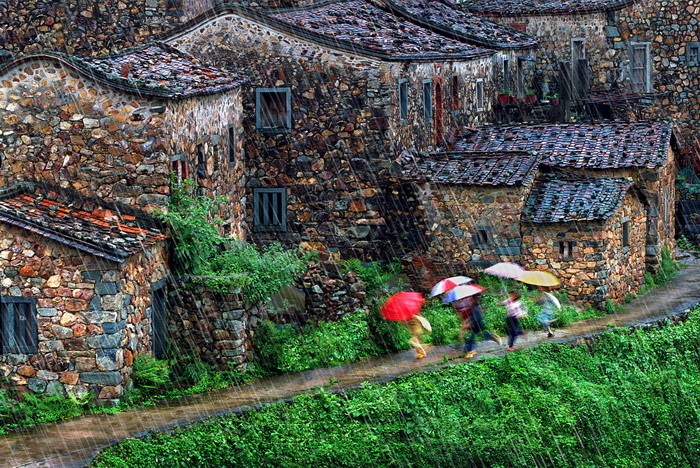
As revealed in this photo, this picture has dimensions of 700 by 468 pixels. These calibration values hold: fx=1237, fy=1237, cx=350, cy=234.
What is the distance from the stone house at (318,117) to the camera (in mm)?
24156

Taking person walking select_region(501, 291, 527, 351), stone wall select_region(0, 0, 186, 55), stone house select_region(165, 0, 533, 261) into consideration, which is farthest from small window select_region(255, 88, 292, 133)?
person walking select_region(501, 291, 527, 351)

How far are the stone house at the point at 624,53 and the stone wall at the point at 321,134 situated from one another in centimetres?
1062

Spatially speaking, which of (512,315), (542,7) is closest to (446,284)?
(512,315)

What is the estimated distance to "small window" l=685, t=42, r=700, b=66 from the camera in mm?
33875

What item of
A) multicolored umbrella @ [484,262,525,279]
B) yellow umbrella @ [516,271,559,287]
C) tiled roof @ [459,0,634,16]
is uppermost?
tiled roof @ [459,0,634,16]

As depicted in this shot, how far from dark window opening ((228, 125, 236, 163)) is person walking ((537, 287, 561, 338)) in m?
6.33

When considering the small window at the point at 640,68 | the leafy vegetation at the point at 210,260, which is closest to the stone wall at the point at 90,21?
the leafy vegetation at the point at 210,260

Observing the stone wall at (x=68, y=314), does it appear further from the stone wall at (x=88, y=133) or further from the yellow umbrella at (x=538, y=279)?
the yellow umbrella at (x=538, y=279)

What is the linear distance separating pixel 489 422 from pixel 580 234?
6149 millimetres

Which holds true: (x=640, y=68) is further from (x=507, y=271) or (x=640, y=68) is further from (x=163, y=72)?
(x=163, y=72)

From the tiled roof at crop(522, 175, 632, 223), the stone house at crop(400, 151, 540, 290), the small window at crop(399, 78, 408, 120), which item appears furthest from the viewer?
the small window at crop(399, 78, 408, 120)

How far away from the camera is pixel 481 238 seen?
79.9ft

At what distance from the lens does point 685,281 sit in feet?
90.7

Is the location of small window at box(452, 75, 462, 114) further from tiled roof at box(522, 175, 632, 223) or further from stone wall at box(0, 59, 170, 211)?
stone wall at box(0, 59, 170, 211)
